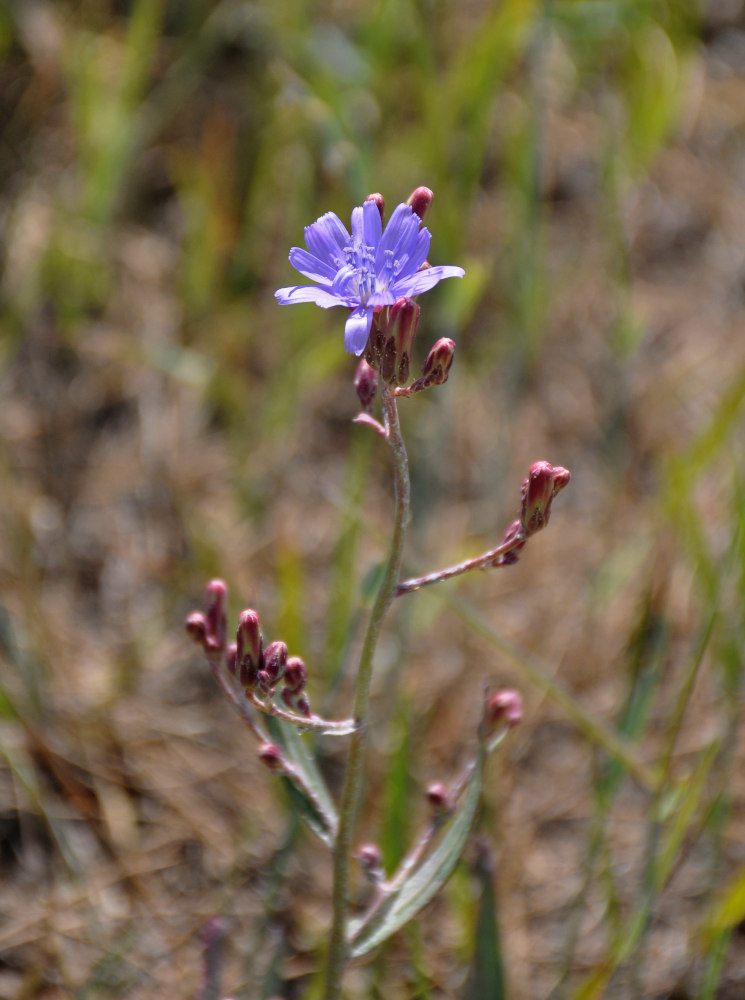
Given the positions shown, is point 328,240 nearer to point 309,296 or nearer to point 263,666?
point 309,296

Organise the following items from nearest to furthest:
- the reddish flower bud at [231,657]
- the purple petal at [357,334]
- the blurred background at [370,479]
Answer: the purple petal at [357,334], the reddish flower bud at [231,657], the blurred background at [370,479]

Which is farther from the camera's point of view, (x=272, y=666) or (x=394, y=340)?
(x=272, y=666)

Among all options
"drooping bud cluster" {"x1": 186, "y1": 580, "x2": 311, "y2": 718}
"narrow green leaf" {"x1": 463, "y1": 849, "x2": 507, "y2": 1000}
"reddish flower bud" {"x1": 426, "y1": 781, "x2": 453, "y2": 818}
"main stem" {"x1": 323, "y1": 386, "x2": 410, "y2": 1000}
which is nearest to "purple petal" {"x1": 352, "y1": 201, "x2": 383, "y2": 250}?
"main stem" {"x1": 323, "y1": 386, "x2": 410, "y2": 1000}

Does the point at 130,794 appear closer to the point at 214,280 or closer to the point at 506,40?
the point at 214,280

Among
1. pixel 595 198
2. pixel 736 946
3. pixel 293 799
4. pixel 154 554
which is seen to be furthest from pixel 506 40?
pixel 736 946

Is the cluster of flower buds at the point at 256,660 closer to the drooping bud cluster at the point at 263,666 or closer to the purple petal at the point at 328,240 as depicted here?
the drooping bud cluster at the point at 263,666

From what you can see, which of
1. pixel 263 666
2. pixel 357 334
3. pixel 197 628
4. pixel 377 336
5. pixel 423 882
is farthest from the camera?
pixel 197 628

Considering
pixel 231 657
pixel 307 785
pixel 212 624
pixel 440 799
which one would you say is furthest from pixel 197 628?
pixel 440 799

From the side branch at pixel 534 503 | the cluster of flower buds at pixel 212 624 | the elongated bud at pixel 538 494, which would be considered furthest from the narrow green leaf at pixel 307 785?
the elongated bud at pixel 538 494
